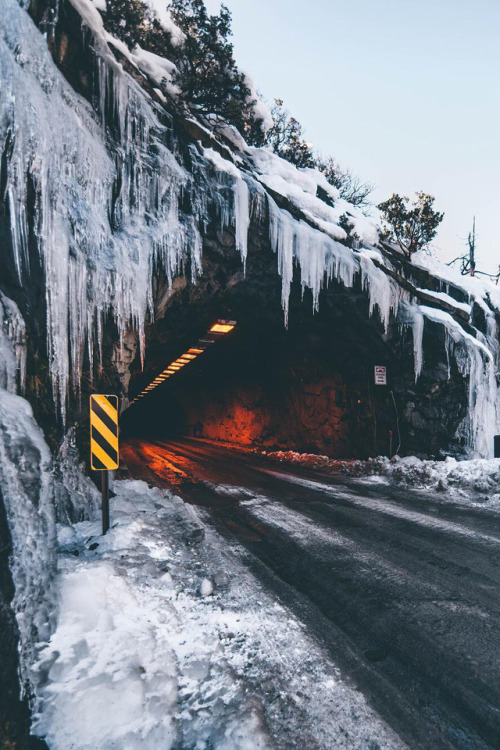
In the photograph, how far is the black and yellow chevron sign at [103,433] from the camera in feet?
13.3

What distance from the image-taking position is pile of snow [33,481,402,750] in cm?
174

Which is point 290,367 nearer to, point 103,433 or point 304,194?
point 304,194

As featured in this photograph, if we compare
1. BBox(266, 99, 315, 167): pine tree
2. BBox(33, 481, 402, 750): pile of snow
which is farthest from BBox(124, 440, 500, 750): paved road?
BBox(266, 99, 315, 167): pine tree

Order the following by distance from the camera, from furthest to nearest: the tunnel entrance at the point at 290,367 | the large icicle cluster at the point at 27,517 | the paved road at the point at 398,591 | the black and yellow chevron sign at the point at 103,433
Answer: the tunnel entrance at the point at 290,367, the black and yellow chevron sign at the point at 103,433, the large icicle cluster at the point at 27,517, the paved road at the point at 398,591

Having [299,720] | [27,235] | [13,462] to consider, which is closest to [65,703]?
[299,720]

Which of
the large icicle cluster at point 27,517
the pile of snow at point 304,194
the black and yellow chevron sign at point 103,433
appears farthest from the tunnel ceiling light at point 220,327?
the large icicle cluster at point 27,517

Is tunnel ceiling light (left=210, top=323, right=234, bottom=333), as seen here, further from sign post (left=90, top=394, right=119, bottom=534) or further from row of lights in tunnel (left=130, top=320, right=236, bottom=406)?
sign post (left=90, top=394, right=119, bottom=534)

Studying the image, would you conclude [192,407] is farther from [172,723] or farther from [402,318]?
[172,723]

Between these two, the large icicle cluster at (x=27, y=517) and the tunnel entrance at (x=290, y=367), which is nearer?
the large icicle cluster at (x=27, y=517)

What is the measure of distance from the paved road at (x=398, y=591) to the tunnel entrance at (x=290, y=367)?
537 cm

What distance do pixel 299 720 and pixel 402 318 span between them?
11.2m

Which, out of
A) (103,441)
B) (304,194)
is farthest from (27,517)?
(304,194)

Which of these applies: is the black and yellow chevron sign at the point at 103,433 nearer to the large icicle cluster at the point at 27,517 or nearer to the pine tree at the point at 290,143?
the large icicle cluster at the point at 27,517

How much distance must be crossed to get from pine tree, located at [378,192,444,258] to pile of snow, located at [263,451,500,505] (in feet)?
26.1
